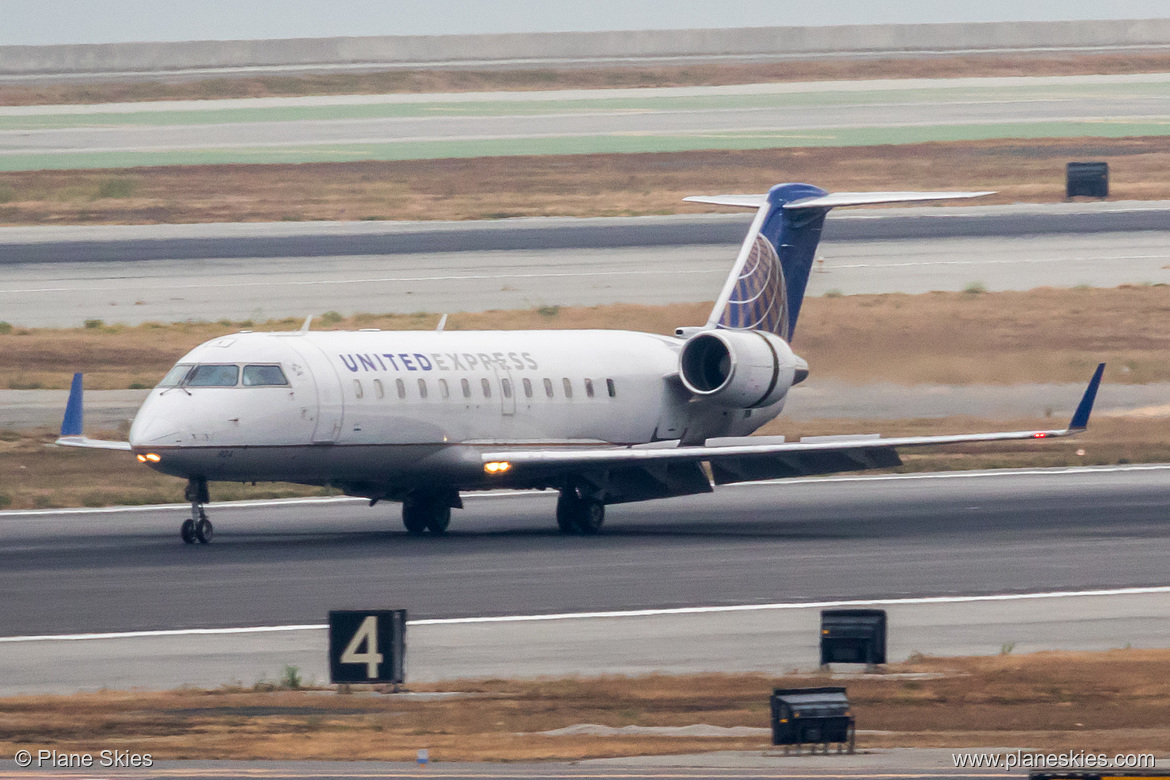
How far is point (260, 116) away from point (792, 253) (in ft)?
148

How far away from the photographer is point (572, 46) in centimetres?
9569

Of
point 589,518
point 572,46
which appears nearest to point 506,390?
point 589,518

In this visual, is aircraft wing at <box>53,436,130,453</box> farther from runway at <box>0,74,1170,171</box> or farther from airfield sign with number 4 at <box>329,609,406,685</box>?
runway at <box>0,74,1170,171</box>

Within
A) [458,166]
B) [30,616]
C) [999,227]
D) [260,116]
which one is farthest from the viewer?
[260,116]

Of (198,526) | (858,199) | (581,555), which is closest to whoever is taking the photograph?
(581,555)

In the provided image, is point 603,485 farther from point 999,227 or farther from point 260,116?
point 260,116

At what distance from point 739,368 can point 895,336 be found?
1589cm

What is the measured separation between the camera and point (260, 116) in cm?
7838

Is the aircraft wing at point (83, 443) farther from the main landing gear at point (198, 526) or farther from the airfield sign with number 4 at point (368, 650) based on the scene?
the airfield sign with number 4 at point (368, 650)

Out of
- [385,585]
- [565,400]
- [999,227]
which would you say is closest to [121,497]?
[565,400]

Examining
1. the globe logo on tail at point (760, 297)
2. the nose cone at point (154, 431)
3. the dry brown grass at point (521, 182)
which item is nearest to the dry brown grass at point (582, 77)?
the dry brown grass at point (521, 182)

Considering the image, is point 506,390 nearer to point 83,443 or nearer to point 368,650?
point 83,443

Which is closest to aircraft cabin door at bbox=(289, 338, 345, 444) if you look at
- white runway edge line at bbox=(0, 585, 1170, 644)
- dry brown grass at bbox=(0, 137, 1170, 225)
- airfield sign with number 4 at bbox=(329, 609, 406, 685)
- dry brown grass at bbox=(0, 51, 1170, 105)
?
white runway edge line at bbox=(0, 585, 1170, 644)

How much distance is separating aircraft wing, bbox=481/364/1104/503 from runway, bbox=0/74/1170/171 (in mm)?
40737
